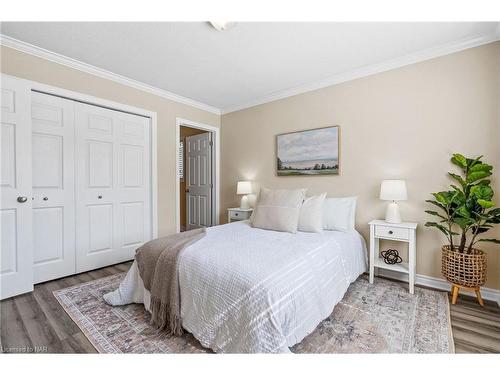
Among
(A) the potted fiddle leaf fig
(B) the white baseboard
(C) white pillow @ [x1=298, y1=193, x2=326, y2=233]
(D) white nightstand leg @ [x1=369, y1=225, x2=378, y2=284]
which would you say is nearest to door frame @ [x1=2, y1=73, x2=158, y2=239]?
(C) white pillow @ [x1=298, y1=193, x2=326, y2=233]

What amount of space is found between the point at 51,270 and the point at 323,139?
353 cm

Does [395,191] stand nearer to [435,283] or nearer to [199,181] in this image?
[435,283]

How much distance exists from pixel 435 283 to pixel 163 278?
2628 millimetres

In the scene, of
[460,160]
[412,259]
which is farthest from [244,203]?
[460,160]

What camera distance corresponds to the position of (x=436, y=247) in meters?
2.45

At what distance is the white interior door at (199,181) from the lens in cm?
451

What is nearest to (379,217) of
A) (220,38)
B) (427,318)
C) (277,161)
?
(427,318)

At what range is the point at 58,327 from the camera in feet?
5.82

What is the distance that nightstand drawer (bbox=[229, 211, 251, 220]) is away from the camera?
3.74 m

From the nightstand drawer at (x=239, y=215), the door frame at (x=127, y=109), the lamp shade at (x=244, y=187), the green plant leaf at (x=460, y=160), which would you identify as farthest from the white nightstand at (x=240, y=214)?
the green plant leaf at (x=460, y=160)

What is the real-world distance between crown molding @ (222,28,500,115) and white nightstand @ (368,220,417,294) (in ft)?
5.64

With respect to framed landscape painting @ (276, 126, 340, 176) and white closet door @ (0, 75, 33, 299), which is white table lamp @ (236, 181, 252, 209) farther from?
white closet door @ (0, 75, 33, 299)
